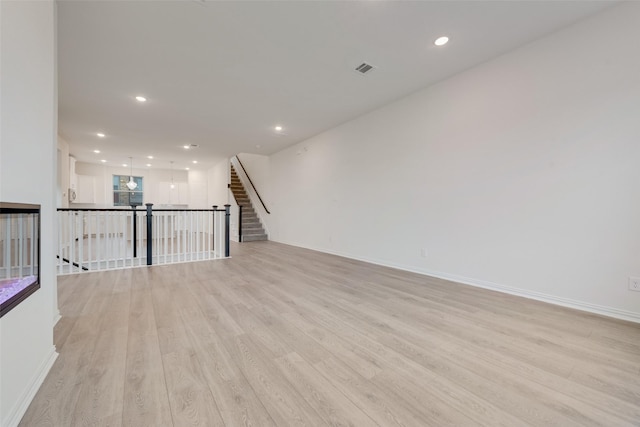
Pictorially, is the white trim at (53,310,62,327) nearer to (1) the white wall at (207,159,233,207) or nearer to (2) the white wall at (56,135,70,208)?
(2) the white wall at (56,135,70,208)

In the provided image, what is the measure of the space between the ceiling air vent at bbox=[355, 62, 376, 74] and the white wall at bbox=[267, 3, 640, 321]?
1.08 meters

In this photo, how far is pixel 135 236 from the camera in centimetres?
459

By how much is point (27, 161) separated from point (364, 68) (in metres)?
3.28

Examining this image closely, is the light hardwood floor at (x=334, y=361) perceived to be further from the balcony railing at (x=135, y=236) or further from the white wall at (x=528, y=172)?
the balcony railing at (x=135, y=236)

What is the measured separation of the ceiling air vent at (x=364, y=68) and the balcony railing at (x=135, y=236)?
3.61 m

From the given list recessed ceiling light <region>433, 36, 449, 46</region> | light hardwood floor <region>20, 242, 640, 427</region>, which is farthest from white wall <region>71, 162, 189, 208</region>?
recessed ceiling light <region>433, 36, 449, 46</region>

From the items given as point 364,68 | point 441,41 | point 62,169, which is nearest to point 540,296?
point 441,41

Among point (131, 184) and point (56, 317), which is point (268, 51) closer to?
point (56, 317)

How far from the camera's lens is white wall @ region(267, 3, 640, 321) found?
2.30 meters

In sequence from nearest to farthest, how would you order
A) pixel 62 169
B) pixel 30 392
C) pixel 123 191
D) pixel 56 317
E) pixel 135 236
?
pixel 30 392 → pixel 56 317 → pixel 135 236 → pixel 62 169 → pixel 123 191

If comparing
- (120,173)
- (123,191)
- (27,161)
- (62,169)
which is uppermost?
(120,173)

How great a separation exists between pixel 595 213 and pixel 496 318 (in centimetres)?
145

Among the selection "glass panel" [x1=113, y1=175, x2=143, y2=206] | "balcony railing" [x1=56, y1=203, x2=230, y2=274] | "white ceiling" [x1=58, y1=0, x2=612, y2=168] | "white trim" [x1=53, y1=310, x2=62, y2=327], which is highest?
"white ceiling" [x1=58, y1=0, x2=612, y2=168]

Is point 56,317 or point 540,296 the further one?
point 540,296
